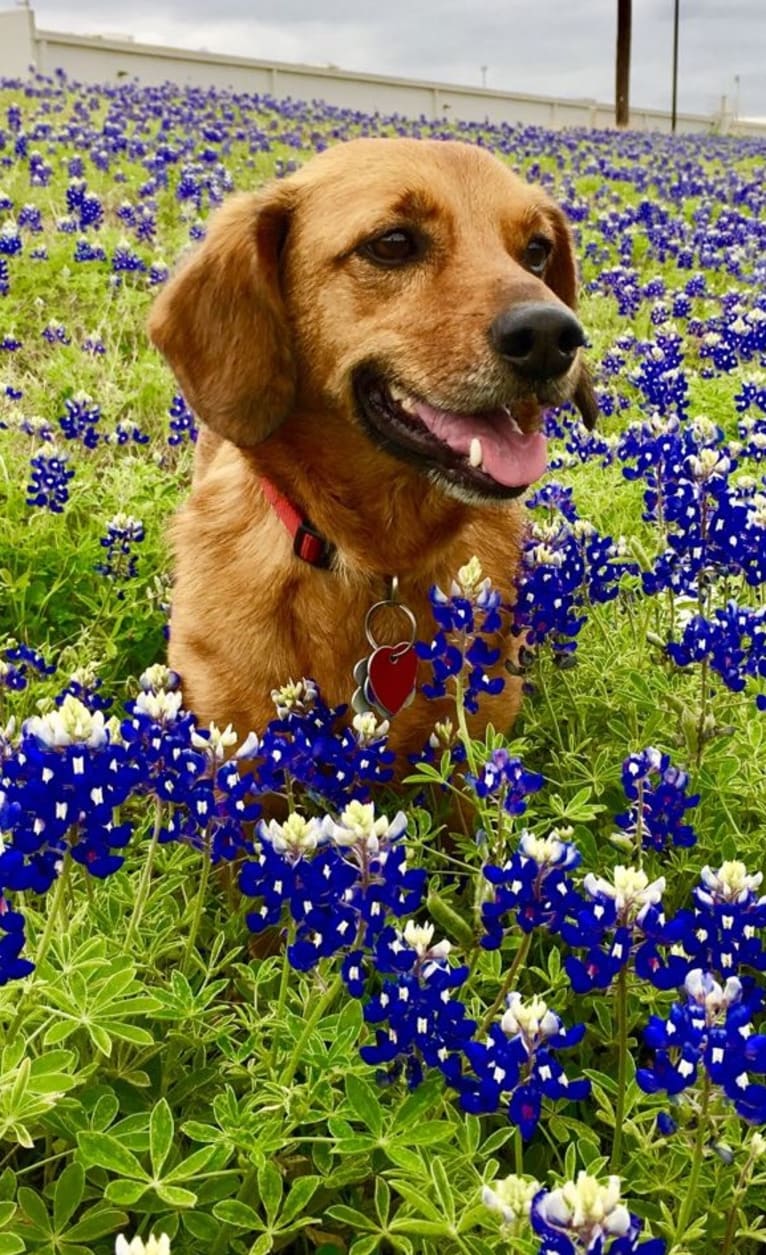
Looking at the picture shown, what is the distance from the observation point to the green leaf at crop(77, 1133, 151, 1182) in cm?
154

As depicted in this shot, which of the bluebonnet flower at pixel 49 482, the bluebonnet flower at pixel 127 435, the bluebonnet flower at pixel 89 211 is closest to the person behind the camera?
the bluebonnet flower at pixel 49 482

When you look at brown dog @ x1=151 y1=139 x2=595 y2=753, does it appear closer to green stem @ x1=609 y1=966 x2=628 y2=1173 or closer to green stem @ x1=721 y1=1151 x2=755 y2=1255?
green stem @ x1=609 y1=966 x2=628 y2=1173

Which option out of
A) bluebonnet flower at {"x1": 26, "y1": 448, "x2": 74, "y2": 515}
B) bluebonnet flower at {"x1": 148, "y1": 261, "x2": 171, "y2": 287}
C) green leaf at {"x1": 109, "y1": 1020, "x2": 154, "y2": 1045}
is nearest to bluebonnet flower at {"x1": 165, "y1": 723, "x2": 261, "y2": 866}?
green leaf at {"x1": 109, "y1": 1020, "x2": 154, "y2": 1045}

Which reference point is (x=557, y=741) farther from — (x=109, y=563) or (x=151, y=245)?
(x=151, y=245)

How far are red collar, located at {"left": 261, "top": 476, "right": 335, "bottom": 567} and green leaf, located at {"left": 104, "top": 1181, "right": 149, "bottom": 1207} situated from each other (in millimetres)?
1553

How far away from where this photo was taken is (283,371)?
2.77 metres

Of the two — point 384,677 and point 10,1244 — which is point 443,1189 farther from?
point 384,677

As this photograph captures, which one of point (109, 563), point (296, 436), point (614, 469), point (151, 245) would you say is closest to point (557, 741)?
point (296, 436)

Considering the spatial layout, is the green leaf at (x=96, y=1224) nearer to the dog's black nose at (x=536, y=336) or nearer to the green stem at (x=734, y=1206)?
the green stem at (x=734, y=1206)

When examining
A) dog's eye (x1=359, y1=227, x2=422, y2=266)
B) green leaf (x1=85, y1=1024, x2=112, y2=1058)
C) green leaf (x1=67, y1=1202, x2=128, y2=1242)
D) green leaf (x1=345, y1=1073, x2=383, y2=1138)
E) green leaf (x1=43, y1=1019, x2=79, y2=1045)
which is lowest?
green leaf (x1=67, y1=1202, x2=128, y2=1242)

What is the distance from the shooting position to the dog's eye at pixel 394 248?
274cm

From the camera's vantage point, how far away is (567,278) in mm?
3512

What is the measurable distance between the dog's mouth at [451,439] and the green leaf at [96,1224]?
159cm

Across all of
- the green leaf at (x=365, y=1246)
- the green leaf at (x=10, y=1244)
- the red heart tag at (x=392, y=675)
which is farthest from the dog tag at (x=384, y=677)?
the green leaf at (x=10, y=1244)
